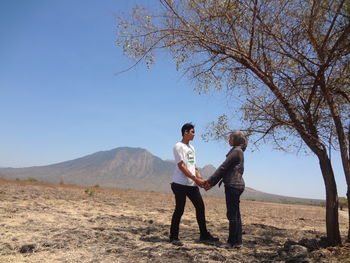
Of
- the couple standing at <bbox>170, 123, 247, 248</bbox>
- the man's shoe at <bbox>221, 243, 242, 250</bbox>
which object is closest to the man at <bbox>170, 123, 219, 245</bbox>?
the couple standing at <bbox>170, 123, 247, 248</bbox>

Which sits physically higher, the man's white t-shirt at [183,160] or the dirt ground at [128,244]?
the man's white t-shirt at [183,160]

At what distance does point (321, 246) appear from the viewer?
278 inches

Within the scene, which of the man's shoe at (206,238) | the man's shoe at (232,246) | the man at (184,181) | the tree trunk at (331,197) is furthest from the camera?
the man's shoe at (206,238)

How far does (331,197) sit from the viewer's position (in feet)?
23.0

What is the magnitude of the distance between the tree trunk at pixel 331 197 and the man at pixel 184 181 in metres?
2.16

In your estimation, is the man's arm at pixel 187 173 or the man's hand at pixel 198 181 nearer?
the man's arm at pixel 187 173

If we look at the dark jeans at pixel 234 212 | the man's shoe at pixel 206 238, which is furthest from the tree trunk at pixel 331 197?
the man's shoe at pixel 206 238

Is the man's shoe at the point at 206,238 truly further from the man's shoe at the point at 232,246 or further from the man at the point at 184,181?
the man's shoe at the point at 232,246

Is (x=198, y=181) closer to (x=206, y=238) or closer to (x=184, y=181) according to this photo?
(x=184, y=181)

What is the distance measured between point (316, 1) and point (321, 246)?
440 centimetres

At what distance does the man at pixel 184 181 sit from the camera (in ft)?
22.6

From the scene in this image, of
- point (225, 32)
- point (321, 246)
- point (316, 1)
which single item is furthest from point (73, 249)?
point (316, 1)

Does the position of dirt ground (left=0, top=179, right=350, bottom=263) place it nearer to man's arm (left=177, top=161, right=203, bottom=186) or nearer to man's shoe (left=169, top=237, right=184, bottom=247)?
man's shoe (left=169, top=237, right=184, bottom=247)

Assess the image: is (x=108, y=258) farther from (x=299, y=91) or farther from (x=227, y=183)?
(x=299, y=91)
